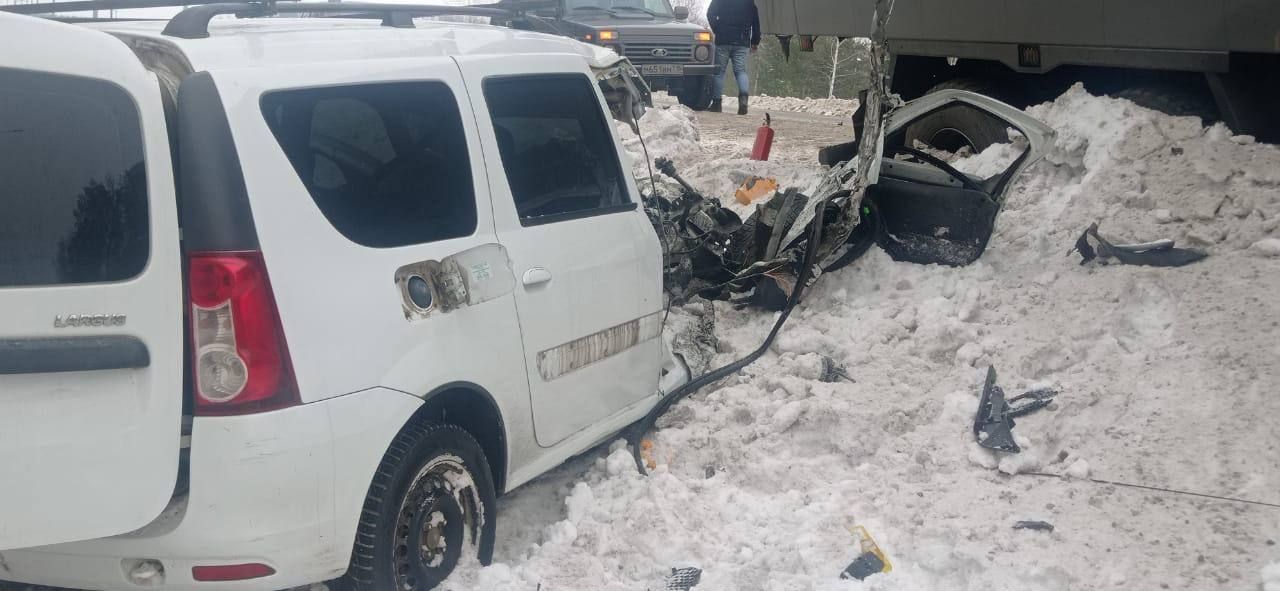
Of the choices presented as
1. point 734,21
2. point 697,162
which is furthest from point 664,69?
point 697,162

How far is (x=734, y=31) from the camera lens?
18.7 meters

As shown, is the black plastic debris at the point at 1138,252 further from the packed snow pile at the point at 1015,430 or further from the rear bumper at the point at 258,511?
the rear bumper at the point at 258,511

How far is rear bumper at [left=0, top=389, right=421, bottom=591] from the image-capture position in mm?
3074

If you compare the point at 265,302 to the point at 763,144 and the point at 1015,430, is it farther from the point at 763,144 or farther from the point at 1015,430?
the point at 763,144

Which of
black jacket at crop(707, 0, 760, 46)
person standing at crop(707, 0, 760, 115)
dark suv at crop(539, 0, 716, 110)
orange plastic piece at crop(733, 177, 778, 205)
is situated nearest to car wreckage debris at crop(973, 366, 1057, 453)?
orange plastic piece at crop(733, 177, 778, 205)

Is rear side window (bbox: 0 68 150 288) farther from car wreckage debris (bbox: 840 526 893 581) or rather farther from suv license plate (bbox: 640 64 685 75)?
suv license plate (bbox: 640 64 685 75)

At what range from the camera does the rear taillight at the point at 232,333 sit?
3045 mm

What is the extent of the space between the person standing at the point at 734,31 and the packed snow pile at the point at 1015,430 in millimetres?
11565

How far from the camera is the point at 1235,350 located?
5.26 metres

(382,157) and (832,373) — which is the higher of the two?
(382,157)

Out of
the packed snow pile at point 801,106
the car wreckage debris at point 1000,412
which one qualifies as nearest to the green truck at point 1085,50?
the car wreckage debris at point 1000,412

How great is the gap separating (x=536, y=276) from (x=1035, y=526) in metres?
2.12

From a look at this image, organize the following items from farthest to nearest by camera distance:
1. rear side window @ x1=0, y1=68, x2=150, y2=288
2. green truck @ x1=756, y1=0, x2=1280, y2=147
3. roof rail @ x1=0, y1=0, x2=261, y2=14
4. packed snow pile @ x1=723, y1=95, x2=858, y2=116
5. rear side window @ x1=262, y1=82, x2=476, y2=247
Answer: packed snow pile @ x1=723, y1=95, x2=858, y2=116 → green truck @ x1=756, y1=0, x2=1280, y2=147 → roof rail @ x1=0, y1=0, x2=261, y2=14 → rear side window @ x1=262, y1=82, x2=476, y2=247 → rear side window @ x1=0, y1=68, x2=150, y2=288

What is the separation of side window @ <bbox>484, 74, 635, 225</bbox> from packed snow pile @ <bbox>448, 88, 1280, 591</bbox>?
118cm
